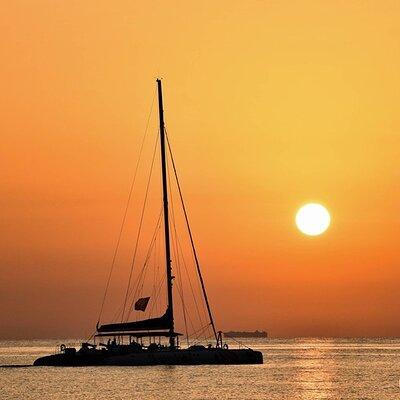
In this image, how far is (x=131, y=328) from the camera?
10306 centimetres

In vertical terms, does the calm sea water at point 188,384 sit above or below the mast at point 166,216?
below

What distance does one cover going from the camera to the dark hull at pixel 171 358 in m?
98.8

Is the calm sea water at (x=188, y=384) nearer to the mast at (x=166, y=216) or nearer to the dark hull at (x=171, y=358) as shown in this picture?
the dark hull at (x=171, y=358)

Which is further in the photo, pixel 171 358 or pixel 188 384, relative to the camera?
pixel 171 358

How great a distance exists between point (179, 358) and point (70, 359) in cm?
1703

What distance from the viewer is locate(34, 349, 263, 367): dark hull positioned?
98.8m

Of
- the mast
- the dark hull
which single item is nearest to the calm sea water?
the dark hull

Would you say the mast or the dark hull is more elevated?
the mast

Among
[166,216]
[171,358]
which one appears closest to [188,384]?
[171,358]

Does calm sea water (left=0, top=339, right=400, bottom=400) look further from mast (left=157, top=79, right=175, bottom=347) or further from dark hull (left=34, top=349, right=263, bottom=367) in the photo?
mast (left=157, top=79, right=175, bottom=347)

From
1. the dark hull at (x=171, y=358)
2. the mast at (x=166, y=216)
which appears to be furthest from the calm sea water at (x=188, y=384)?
the mast at (x=166, y=216)

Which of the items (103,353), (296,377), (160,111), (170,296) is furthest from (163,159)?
(296,377)

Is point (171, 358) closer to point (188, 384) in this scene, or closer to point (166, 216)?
point (188, 384)

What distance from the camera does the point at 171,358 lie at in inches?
3917
